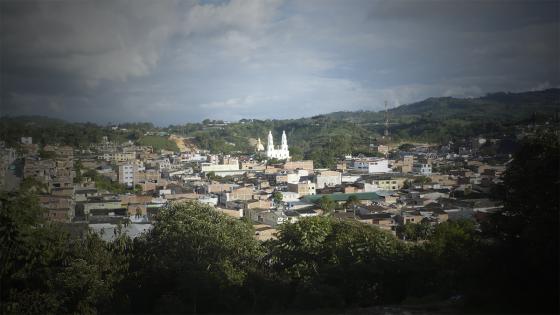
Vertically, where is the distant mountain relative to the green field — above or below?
above

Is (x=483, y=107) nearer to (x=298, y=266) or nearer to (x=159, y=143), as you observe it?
(x=159, y=143)

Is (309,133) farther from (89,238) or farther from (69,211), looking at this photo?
(89,238)

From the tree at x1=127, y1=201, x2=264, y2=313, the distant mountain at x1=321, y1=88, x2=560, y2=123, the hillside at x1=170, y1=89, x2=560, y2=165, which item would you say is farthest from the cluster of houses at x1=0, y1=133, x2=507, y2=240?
the distant mountain at x1=321, y1=88, x2=560, y2=123

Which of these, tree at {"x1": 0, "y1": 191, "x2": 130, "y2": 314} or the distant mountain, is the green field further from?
tree at {"x1": 0, "y1": 191, "x2": 130, "y2": 314}

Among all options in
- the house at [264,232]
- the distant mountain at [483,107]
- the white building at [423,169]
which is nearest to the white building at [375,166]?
the white building at [423,169]

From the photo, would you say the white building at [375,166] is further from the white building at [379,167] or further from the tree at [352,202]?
the tree at [352,202]

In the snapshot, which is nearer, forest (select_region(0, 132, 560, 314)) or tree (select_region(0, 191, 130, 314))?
forest (select_region(0, 132, 560, 314))
